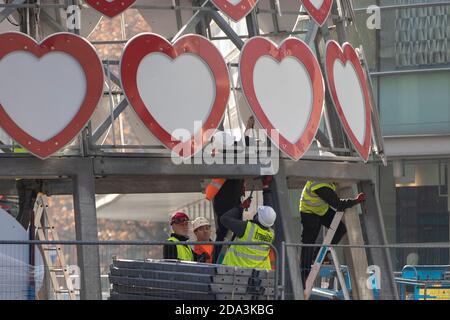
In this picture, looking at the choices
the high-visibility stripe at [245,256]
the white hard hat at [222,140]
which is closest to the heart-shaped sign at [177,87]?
the white hard hat at [222,140]

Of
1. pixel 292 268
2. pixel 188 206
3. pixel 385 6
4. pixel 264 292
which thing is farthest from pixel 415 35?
pixel 264 292

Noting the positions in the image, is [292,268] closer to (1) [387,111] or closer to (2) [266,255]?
(2) [266,255]

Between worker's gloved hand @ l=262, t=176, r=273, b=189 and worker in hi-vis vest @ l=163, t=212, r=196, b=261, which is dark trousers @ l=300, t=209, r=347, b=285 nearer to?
worker's gloved hand @ l=262, t=176, r=273, b=189

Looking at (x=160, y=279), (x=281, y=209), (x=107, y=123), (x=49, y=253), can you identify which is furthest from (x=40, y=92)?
(x=49, y=253)

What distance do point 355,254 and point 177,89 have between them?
4.60 m

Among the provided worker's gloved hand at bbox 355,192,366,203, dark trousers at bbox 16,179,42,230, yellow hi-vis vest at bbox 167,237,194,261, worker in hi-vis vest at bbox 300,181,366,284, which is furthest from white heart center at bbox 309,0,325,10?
dark trousers at bbox 16,179,42,230

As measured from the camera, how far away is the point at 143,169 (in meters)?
17.5

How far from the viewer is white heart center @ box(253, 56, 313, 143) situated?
18094 millimetres

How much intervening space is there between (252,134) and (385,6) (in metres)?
17.3

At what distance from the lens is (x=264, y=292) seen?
14.6m

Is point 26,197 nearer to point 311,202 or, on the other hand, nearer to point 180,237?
point 180,237

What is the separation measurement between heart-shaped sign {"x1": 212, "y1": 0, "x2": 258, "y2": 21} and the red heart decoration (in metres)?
1.27

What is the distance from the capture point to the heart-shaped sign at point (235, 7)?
1794cm

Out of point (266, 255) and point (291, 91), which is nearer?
point (266, 255)
